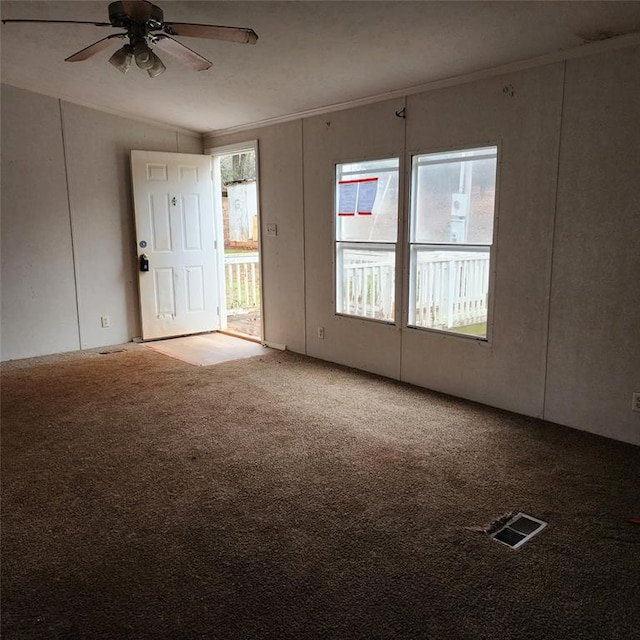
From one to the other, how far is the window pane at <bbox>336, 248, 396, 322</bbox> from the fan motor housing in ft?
8.02

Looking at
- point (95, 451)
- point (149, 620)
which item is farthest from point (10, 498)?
point (149, 620)

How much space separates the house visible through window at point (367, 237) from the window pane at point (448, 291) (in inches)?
10.5

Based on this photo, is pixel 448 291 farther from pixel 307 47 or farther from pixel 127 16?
pixel 127 16

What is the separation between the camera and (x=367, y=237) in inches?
182

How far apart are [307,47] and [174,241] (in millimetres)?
3173

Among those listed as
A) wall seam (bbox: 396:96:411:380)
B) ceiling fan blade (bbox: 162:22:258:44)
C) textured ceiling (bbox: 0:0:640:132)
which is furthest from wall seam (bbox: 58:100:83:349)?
wall seam (bbox: 396:96:411:380)

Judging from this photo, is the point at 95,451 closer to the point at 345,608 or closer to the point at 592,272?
the point at 345,608

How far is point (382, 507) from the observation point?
2518 mm

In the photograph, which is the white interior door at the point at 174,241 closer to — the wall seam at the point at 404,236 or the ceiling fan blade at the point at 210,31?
the wall seam at the point at 404,236

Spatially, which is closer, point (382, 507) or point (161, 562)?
point (161, 562)

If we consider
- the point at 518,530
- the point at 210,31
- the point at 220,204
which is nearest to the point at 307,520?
the point at 518,530

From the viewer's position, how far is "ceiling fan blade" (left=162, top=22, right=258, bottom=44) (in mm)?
2551

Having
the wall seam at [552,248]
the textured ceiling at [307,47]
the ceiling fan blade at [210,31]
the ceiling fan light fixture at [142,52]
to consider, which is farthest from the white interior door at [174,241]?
the wall seam at [552,248]

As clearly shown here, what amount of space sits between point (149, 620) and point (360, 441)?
1.70 meters
